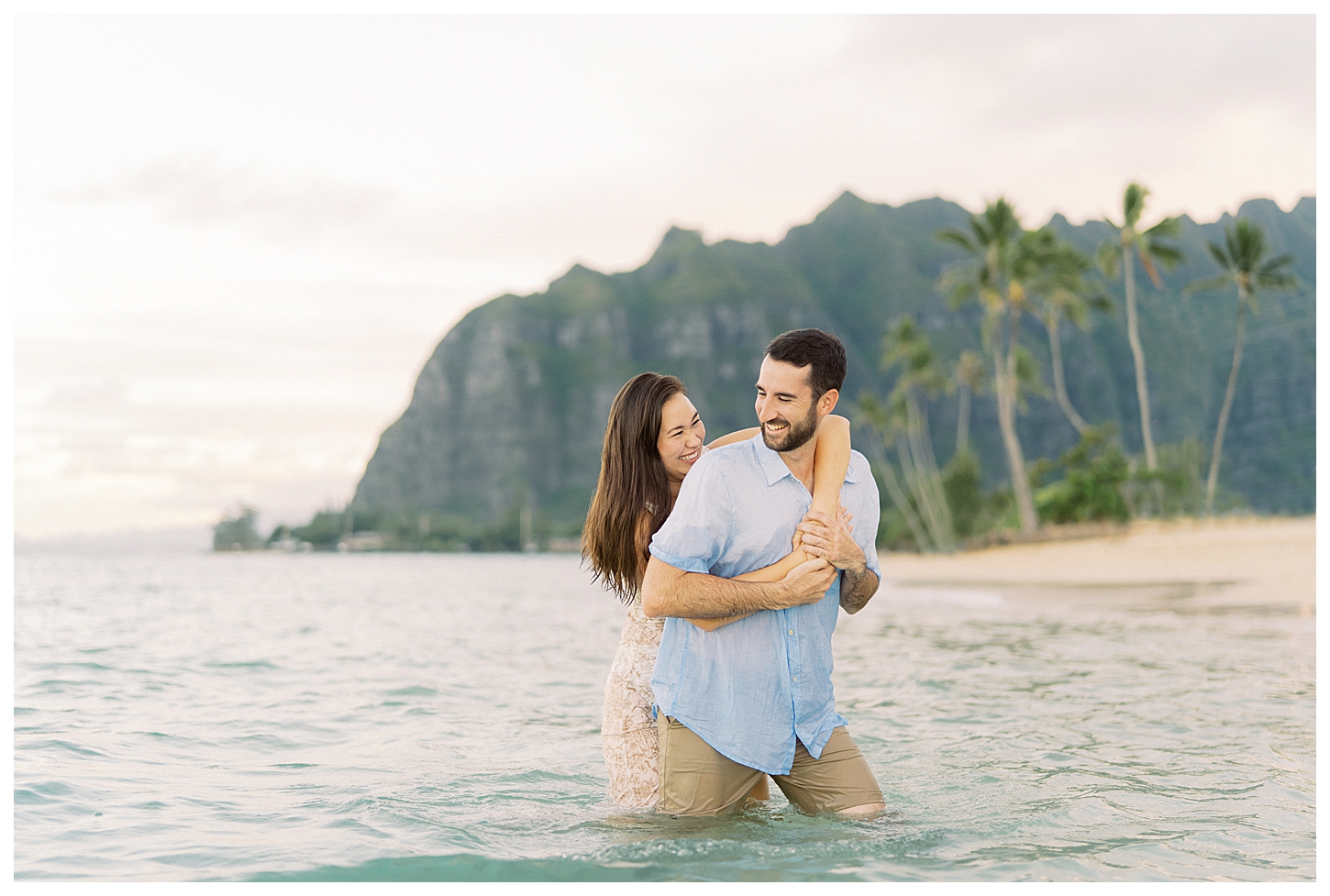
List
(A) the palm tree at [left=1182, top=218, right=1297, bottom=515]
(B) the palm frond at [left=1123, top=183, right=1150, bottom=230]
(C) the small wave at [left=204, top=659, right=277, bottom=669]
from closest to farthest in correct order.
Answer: (C) the small wave at [left=204, top=659, right=277, bottom=669], (B) the palm frond at [left=1123, top=183, right=1150, bottom=230], (A) the palm tree at [left=1182, top=218, right=1297, bottom=515]

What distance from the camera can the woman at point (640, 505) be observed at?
14.3 ft

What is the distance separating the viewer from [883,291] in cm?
19988

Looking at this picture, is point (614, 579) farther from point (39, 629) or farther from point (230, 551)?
point (230, 551)

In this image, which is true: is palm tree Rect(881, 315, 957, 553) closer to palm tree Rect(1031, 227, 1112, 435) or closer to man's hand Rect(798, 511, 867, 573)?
palm tree Rect(1031, 227, 1112, 435)

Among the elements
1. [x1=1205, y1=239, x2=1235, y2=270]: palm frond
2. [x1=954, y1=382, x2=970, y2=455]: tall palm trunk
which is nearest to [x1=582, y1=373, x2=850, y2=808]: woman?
[x1=1205, y1=239, x2=1235, y2=270]: palm frond

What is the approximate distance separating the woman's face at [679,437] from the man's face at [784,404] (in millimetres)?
440

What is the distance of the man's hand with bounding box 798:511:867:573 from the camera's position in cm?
408

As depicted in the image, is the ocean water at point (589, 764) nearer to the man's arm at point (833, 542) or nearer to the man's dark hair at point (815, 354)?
the man's arm at point (833, 542)

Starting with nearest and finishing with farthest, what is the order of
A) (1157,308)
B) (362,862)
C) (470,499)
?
(362,862) < (1157,308) < (470,499)

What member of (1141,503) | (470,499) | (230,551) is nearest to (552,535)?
(470,499)

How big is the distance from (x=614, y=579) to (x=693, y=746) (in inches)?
33.7

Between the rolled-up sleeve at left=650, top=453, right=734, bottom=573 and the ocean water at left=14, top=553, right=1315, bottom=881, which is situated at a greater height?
the rolled-up sleeve at left=650, top=453, right=734, bottom=573

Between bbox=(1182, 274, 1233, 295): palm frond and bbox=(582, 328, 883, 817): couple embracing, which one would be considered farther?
bbox=(1182, 274, 1233, 295): palm frond

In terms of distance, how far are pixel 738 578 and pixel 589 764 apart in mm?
3707
